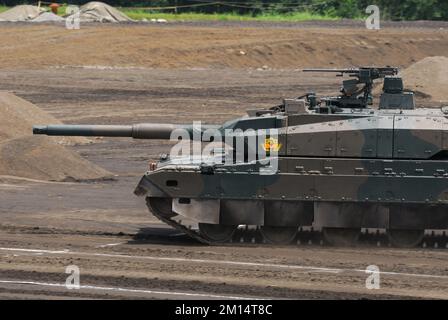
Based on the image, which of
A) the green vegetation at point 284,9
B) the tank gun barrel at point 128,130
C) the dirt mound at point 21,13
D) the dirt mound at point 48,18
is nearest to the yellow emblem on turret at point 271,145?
the tank gun barrel at point 128,130

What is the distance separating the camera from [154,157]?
1244 inches

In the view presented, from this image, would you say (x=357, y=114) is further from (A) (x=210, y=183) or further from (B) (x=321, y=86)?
(B) (x=321, y=86)

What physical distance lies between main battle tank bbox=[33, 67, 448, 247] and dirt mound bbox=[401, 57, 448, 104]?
21.2 meters

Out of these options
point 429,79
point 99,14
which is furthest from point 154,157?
point 99,14

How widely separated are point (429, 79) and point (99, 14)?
17.6m

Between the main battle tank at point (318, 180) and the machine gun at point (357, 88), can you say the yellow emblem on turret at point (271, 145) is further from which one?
the machine gun at point (357, 88)

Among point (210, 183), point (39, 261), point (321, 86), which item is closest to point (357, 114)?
point (210, 183)

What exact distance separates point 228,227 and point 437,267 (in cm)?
355

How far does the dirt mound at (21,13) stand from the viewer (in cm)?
5469

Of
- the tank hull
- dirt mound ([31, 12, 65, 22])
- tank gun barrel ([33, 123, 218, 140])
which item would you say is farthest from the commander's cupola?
dirt mound ([31, 12, 65, 22])

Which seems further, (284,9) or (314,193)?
(284,9)

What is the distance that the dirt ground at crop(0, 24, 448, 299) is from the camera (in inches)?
665

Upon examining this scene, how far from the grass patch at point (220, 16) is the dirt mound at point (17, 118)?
25494mm

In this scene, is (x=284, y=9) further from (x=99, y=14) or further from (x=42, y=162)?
(x=42, y=162)
